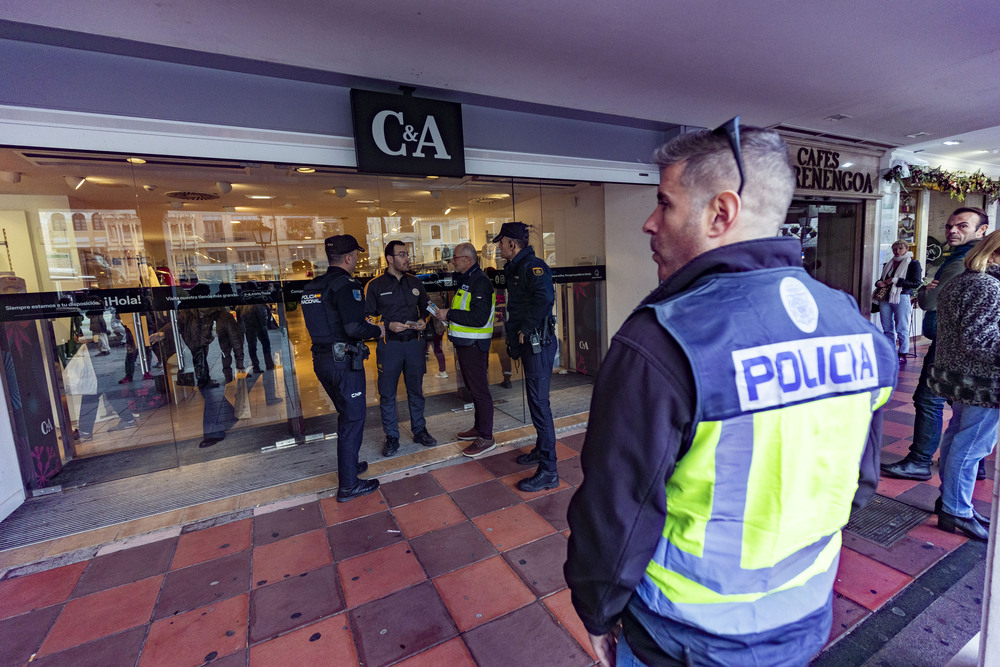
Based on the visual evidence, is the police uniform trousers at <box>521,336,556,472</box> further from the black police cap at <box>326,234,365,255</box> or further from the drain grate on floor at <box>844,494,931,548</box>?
the drain grate on floor at <box>844,494,931,548</box>

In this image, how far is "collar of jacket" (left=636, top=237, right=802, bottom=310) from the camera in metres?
0.94

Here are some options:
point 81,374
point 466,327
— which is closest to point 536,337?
point 466,327

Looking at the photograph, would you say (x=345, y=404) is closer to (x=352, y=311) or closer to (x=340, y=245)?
(x=352, y=311)

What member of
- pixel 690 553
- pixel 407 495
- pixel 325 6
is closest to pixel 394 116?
pixel 325 6

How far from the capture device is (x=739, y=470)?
87 cm

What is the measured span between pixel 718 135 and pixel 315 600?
2.81 m

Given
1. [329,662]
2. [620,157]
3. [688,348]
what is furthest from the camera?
[620,157]

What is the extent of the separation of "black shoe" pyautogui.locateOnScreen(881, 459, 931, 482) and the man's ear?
3751mm

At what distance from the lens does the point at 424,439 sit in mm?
4555

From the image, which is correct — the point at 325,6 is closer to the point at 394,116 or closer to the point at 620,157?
the point at 394,116

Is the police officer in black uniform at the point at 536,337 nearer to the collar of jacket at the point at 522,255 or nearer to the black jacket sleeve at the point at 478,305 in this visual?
the collar of jacket at the point at 522,255

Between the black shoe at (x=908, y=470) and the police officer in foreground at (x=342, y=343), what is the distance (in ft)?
13.4

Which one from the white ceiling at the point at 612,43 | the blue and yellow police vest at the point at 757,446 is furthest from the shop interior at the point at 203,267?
the blue and yellow police vest at the point at 757,446

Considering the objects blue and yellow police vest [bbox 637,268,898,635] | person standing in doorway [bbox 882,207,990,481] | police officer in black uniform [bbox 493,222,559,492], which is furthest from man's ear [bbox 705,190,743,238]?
person standing in doorway [bbox 882,207,990,481]
